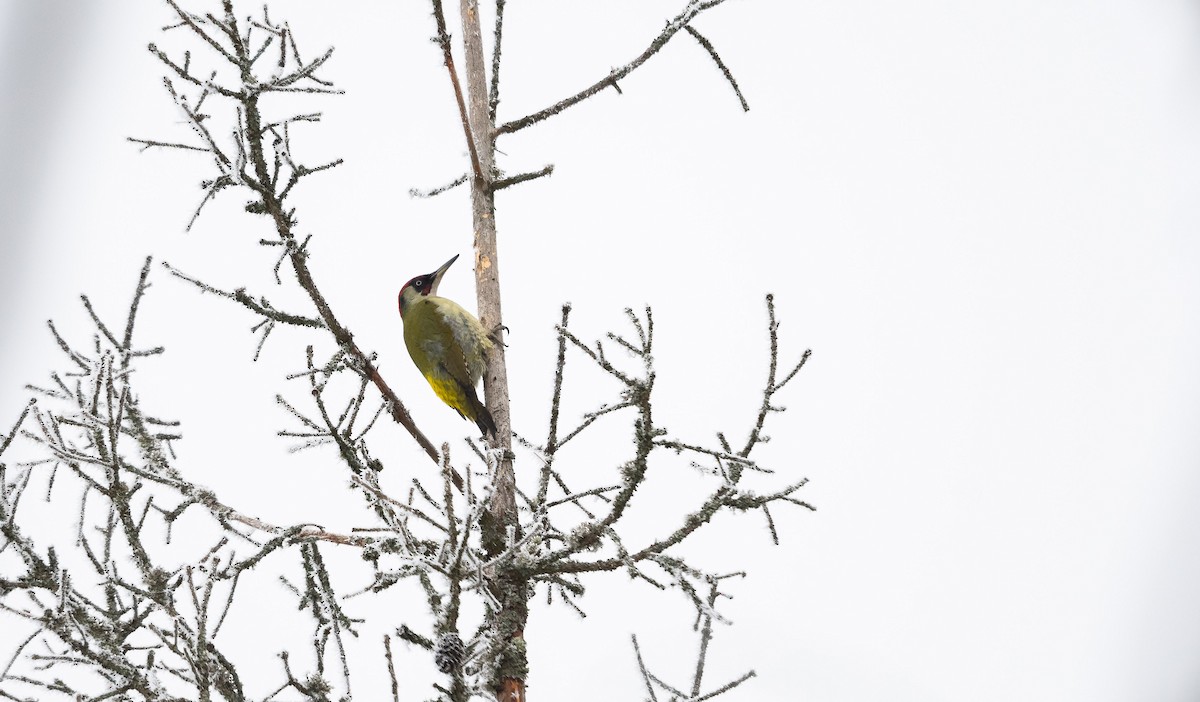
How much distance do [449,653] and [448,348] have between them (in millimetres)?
3381

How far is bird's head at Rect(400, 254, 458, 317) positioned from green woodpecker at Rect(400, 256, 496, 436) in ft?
0.43

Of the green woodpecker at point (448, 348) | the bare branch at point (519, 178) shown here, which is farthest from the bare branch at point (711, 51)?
the green woodpecker at point (448, 348)

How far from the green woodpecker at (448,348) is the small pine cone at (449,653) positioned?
243 centimetres

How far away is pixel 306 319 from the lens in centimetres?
372

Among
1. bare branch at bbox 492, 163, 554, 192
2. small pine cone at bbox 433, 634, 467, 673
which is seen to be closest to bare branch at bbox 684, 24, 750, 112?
bare branch at bbox 492, 163, 554, 192

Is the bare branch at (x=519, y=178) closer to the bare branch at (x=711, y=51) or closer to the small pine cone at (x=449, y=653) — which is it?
the bare branch at (x=711, y=51)

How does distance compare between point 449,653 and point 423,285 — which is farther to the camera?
point 423,285

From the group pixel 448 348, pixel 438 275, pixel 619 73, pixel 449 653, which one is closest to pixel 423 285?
pixel 438 275

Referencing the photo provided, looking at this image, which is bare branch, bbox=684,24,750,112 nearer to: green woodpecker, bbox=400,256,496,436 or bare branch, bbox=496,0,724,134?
bare branch, bbox=496,0,724,134

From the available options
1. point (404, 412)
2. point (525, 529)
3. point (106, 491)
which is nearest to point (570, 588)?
point (525, 529)

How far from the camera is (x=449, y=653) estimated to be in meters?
2.35

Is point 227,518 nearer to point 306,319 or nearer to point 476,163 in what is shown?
point 306,319

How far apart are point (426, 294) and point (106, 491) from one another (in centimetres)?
329

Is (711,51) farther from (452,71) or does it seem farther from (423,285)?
(423,285)
